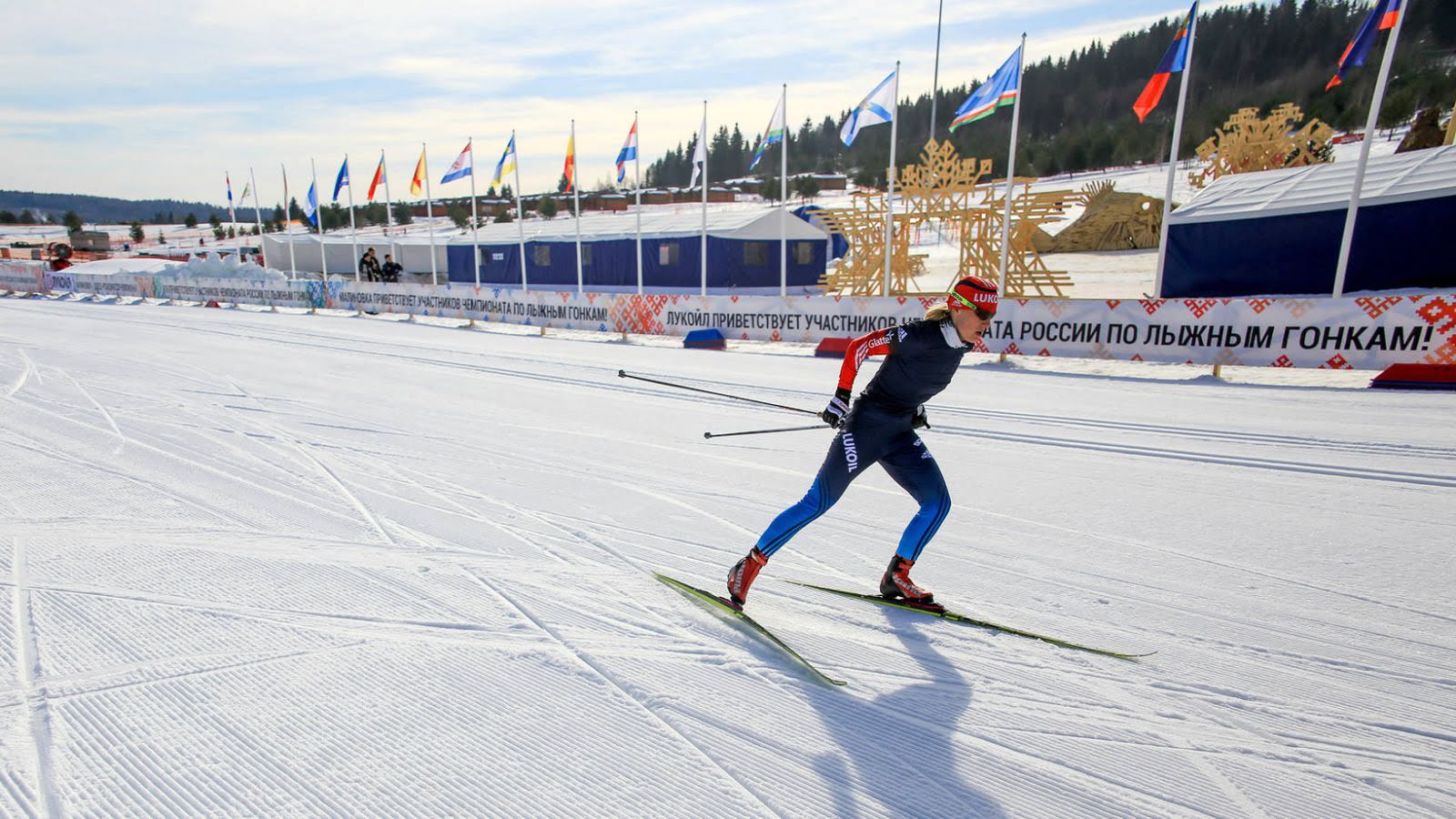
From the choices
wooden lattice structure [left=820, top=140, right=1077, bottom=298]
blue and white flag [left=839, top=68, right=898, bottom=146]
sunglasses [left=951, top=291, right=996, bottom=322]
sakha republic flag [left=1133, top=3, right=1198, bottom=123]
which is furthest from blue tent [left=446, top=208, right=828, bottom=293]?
sunglasses [left=951, top=291, right=996, bottom=322]

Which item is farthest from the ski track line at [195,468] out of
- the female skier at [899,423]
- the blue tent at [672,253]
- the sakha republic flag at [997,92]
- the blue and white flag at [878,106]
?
the blue tent at [672,253]

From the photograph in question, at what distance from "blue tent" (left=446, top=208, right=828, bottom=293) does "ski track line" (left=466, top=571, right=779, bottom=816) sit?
25783 mm

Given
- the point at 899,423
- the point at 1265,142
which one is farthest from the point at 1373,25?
the point at 1265,142

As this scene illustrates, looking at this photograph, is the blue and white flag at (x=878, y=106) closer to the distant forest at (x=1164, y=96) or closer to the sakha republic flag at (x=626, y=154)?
the sakha republic flag at (x=626, y=154)

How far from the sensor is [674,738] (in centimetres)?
307

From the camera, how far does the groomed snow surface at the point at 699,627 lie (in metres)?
2.84

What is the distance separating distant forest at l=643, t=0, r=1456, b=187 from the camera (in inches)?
2341

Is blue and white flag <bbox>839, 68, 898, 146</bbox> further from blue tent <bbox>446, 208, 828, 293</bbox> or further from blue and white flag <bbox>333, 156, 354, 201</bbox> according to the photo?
blue and white flag <bbox>333, 156, 354, 201</bbox>

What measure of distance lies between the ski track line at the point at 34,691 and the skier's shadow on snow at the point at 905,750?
2.83m

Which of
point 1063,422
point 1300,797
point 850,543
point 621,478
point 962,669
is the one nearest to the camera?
point 1300,797

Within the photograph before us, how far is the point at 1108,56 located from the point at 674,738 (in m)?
137

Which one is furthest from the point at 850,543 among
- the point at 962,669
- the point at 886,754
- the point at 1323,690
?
the point at 1323,690

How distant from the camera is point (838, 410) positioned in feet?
13.4

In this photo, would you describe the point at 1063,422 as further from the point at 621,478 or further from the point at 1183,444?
the point at 621,478
